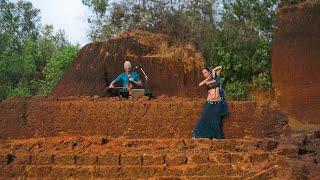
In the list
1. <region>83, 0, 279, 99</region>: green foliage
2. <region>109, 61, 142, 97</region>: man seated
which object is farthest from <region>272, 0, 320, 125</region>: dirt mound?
<region>109, 61, 142, 97</region>: man seated

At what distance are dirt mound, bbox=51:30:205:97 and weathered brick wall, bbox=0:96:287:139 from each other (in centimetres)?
673

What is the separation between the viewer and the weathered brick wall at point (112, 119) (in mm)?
9039

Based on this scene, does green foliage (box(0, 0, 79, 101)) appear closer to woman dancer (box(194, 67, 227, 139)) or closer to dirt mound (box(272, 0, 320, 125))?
dirt mound (box(272, 0, 320, 125))

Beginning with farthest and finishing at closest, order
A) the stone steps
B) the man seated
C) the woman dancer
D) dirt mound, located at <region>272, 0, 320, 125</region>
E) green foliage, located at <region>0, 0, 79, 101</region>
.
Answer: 1. green foliage, located at <region>0, 0, 79, 101</region>
2. dirt mound, located at <region>272, 0, 320, 125</region>
3. the man seated
4. the woman dancer
5. the stone steps

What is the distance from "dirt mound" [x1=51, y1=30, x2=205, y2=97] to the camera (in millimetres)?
16250

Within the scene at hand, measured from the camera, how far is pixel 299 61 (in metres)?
17.5

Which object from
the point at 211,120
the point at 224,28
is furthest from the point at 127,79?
the point at 224,28

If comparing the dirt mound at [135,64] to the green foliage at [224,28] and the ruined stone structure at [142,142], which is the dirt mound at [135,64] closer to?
the green foliage at [224,28]

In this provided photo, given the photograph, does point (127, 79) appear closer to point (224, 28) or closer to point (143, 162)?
point (143, 162)

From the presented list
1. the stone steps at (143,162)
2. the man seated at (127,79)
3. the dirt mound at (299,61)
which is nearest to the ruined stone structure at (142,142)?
the stone steps at (143,162)

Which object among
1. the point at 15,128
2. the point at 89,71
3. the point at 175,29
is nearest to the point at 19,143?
the point at 15,128

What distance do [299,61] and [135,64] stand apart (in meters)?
5.05

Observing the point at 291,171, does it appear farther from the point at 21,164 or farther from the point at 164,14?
the point at 164,14

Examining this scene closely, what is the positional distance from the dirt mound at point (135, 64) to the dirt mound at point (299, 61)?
290 centimetres
